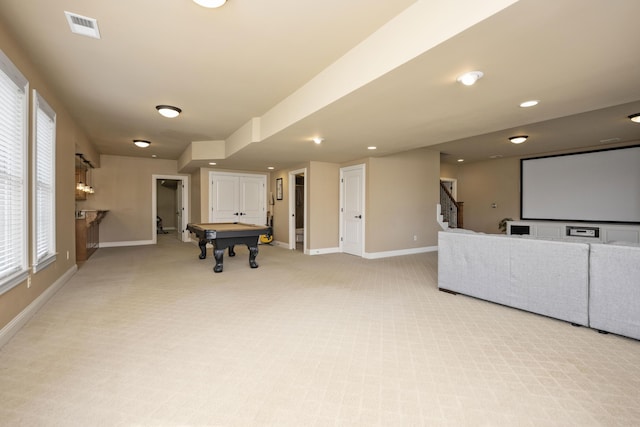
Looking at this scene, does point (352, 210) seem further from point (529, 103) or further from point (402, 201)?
point (529, 103)

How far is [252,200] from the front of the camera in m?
8.77

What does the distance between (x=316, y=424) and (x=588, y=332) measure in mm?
2693

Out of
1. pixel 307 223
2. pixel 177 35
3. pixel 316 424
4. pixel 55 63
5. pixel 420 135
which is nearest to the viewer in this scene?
pixel 316 424

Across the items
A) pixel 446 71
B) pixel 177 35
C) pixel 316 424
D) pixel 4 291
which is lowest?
pixel 316 424

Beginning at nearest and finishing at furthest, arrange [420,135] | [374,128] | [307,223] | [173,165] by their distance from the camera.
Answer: [374,128] → [420,135] → [307,223] → [173,165]

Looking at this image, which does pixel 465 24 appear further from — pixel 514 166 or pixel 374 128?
pixel 514 166

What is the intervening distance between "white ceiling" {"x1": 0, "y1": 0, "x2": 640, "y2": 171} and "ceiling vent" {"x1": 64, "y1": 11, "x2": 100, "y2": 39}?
0.17 feet

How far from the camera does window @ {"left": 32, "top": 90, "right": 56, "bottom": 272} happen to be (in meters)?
3.10

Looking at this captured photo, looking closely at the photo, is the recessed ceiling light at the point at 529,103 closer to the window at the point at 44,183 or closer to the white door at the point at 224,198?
the window at the point at 44,183

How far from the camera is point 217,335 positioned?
8.57 ft

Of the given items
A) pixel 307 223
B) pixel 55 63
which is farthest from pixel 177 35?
pixel 307 223

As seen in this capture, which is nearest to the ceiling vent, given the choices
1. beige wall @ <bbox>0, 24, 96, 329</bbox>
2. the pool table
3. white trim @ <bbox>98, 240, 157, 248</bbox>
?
beige wall @ <bbox>0, 24, 96, 329</bbox>

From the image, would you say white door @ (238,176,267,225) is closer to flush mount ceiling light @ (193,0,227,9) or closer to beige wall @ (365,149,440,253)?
beige wall @ (365,149,440,253)

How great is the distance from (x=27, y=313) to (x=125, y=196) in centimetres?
619
